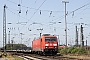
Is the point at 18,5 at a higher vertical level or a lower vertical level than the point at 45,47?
higher

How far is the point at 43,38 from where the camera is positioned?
156 ft

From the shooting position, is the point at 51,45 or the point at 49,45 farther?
the point at 49,45

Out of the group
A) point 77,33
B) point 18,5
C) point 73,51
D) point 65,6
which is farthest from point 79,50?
point 77,33

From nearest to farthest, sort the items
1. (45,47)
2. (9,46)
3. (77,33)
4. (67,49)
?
(45,47) < (67,49) < (77,33) < (9,46)

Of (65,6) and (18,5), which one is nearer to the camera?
(18,5)

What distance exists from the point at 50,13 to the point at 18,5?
1377 cm

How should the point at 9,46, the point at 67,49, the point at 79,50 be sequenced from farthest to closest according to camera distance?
the point at 9,46, the point at 67,49, the point at 79,50

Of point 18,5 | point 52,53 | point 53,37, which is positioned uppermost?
point 18,5

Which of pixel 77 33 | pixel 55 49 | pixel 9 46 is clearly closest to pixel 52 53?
pixel 55 49

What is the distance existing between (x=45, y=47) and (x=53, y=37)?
2524 mm

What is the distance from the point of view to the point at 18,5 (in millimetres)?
41312

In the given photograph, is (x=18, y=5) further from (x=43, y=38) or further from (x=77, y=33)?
(x=77, y=33)

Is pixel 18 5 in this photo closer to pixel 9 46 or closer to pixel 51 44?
pixel 51 44

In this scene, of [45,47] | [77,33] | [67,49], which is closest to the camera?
[45,47]
